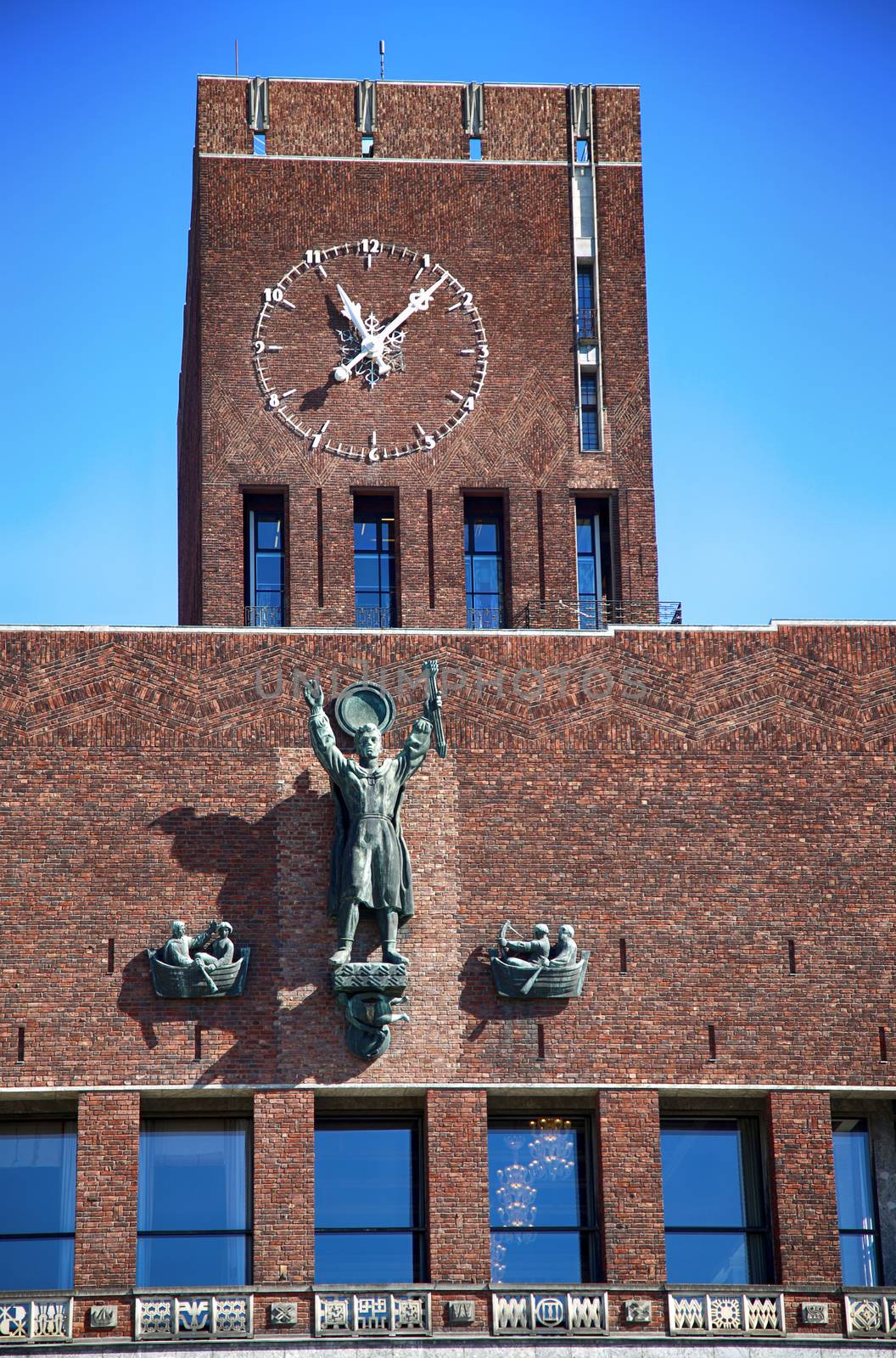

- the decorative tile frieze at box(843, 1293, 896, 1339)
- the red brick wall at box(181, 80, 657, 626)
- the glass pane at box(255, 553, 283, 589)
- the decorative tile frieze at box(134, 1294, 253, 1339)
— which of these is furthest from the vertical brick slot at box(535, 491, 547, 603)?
the decorative tile frieze at box(134, 1294, 253, 1339)

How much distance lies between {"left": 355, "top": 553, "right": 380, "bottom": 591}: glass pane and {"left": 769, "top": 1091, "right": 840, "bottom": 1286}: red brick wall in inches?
588

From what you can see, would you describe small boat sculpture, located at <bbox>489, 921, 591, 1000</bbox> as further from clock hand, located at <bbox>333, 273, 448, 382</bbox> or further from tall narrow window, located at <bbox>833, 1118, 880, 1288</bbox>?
clock hand, located at <bbox>333, 273, 448, 382</bbox>

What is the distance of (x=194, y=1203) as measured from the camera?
186 feet

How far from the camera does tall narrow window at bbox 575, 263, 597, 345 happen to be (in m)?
66.8

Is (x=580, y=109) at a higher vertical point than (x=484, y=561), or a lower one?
higher

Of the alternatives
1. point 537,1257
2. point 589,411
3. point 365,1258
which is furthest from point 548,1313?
point 589,411

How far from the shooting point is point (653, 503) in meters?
65.8

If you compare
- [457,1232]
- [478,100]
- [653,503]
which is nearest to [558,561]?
[653,503]

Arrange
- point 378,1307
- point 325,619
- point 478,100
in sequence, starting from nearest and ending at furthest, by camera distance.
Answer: point 378,1307, point 325,619, point 478,100

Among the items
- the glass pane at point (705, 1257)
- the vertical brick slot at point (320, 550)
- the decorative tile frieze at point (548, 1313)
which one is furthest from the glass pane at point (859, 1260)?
the vertical brick slot at point (320, 550)

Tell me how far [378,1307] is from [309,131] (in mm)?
26937

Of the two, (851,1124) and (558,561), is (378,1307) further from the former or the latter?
(558,561)

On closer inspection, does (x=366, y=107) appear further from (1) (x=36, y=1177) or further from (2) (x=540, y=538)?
(1) (x=36, y=1177)

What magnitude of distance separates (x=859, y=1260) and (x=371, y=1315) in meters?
9.80
